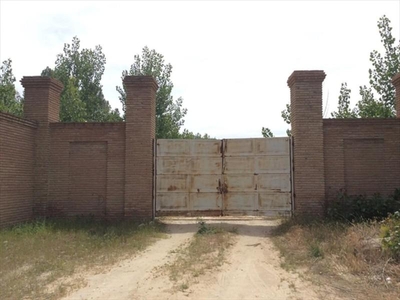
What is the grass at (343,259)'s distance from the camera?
593 cm

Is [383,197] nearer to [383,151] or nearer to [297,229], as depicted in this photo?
[383,151]

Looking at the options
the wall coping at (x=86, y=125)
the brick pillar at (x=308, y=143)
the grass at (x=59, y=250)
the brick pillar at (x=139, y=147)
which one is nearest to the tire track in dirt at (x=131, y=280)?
the grass at (x=59, y=250)

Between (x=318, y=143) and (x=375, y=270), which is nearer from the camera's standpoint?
(x=375, y=270)

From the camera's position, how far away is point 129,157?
11.6 meters

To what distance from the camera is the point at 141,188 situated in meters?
11.5

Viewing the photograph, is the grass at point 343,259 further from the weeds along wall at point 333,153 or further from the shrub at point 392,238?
the weeds along wall at point 333,153

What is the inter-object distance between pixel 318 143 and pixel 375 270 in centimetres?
525

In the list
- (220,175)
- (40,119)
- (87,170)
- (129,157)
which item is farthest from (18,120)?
(220,175)

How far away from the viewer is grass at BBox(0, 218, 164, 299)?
20.3 ft

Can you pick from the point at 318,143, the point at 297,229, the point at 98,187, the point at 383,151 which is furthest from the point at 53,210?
the point at 383,151

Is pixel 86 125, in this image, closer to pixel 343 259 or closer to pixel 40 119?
pixel 40 119

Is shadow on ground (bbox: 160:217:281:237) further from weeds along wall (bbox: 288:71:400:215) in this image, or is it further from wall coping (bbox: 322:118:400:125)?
wall coping (bbox: 322:118:400:125)

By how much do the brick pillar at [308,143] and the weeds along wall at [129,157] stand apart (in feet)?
0.09

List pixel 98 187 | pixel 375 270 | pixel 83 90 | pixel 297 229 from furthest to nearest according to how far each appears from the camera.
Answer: pixel 83 90, pixel 98 187, pixel 297 229, pixel 375 270
